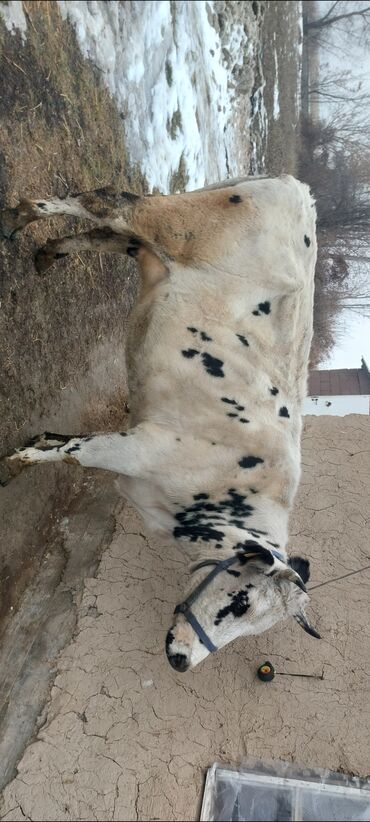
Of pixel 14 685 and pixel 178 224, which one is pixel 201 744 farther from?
pixel 178 224

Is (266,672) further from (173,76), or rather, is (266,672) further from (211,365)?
(173,76)

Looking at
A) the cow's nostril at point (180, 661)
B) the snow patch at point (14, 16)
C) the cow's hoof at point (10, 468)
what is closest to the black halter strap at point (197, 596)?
the cow's nostril at point (180, 661)

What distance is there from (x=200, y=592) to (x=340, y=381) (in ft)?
25.7

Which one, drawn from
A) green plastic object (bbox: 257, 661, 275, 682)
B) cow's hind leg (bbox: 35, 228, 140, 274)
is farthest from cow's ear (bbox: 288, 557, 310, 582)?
cow's hind leg (bbox: 35, 228, 140, 274)

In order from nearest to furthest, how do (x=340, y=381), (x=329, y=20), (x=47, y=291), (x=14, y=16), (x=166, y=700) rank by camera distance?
1. (x=166, y=700)
2. (x=14, y=16)
3. (x=47, y=291)
4. (x=340, y=381)
5. (x=329, y=20)

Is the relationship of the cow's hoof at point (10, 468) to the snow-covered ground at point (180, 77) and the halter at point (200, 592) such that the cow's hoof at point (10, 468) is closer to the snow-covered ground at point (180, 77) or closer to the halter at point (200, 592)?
the halter at point (200, 592)

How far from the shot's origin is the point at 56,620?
374 cm

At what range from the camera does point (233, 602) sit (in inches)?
107

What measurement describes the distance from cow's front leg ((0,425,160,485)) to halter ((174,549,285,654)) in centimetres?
59

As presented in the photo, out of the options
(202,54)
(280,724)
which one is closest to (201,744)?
(280,724)

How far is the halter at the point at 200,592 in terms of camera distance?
8.64 ft

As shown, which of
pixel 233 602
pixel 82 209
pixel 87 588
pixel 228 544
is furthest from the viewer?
pixel 87 588

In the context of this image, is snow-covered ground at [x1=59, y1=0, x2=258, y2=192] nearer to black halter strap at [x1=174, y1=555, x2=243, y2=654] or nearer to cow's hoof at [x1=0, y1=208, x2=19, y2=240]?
cow's hoof at [x1=0, y1=208, x2=19, y2=240]

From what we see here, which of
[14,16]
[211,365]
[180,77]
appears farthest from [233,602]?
[180,77]
